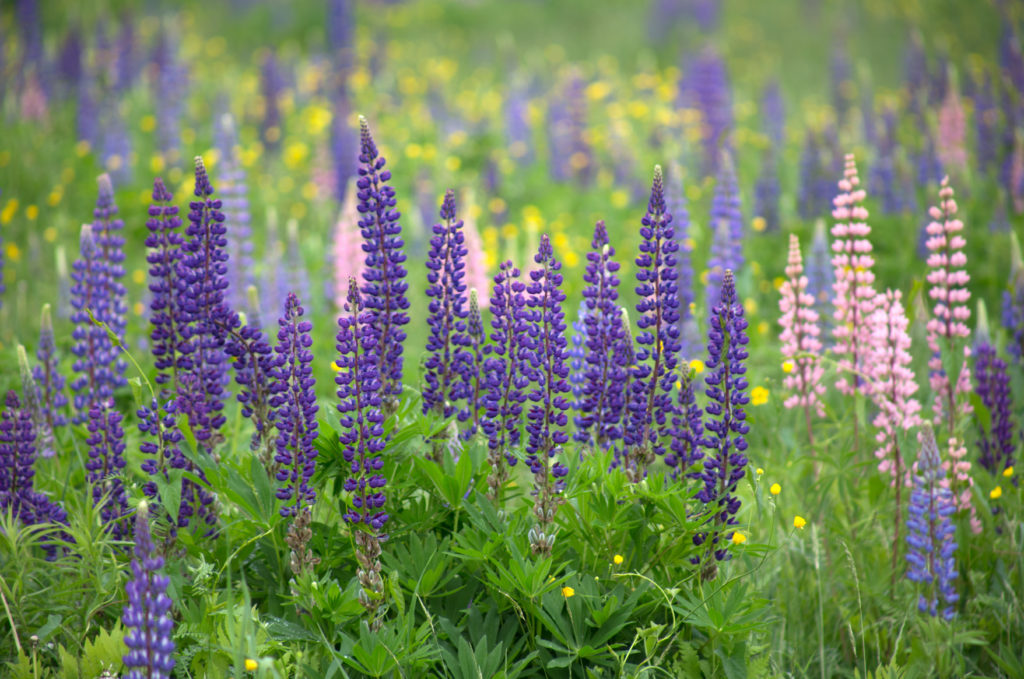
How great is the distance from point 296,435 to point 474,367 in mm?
725

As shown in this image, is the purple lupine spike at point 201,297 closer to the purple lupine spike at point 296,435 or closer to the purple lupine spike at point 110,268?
the purple lupine spike at point 296,435

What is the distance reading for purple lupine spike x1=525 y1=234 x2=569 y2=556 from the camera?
7.95ft

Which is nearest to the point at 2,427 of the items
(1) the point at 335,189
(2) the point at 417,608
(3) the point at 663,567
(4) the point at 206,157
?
(2) the point at 417,608

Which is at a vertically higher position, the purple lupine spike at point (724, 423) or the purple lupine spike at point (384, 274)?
the purple lupine spike at point (384, 274)

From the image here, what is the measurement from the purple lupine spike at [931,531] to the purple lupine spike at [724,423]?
813 mm

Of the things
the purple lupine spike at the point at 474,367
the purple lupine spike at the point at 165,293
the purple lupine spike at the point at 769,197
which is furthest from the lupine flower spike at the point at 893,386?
the purple lupine spike at the point at 769,197

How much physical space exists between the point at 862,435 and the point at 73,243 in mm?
6450

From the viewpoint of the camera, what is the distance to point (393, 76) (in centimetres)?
1202

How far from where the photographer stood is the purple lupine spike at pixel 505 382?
255 centimetres

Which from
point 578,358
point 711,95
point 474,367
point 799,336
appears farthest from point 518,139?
point 474,367

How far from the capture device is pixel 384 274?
2.69 meters

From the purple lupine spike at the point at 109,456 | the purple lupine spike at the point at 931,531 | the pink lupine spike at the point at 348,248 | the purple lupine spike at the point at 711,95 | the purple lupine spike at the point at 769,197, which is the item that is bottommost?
the purple lupine spike at the point at 931,531

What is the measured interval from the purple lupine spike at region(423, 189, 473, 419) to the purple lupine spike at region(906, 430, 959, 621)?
1667 millimetres

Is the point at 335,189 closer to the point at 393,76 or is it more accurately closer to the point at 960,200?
the point at 393,76
